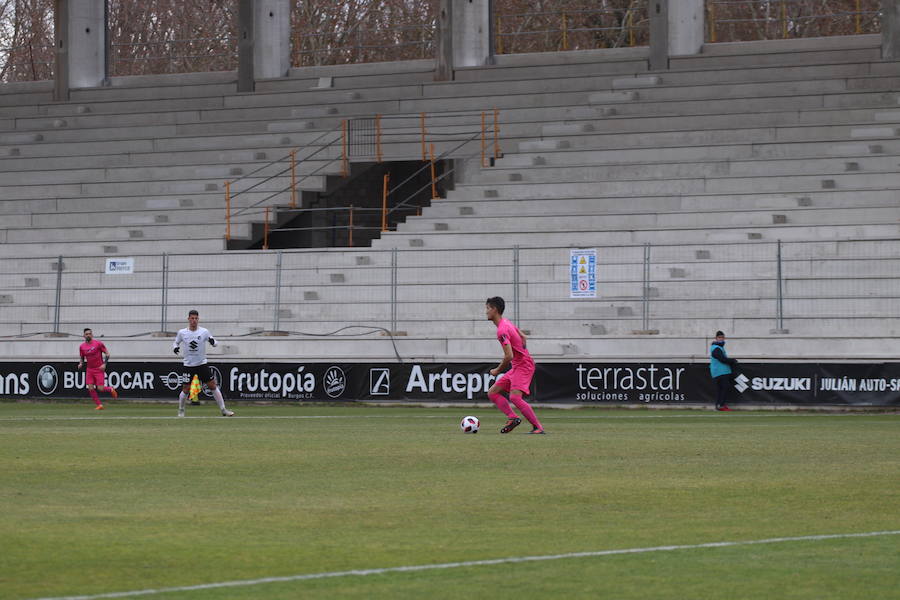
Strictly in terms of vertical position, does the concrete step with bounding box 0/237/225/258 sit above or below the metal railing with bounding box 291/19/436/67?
below

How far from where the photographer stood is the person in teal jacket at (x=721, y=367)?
2741cm

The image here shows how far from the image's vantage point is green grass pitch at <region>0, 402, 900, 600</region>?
8195 millimetres

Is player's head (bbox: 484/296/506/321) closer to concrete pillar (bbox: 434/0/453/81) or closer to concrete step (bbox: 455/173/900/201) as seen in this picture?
concrete step (bbox: 455/173/900/201)

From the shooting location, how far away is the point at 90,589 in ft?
25.6

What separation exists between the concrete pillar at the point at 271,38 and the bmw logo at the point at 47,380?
559 inches

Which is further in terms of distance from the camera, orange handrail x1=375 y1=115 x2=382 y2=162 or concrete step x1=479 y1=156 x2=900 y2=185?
orange handrail x1=375 y1=115 x2=382 y2=162

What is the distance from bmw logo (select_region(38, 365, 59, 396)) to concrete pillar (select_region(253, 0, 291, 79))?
14.2 meters

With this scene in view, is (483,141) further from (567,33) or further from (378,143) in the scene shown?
(567,33)

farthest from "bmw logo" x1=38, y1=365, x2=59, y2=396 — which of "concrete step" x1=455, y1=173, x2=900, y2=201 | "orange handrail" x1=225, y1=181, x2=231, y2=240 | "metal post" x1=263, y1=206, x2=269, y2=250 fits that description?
"concrete step" x1=455, y1=173, x2=900, y2=201

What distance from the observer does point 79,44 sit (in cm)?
4478

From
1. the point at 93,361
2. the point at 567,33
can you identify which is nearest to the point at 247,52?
the point at 567,33

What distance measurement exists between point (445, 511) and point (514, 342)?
26.5ft

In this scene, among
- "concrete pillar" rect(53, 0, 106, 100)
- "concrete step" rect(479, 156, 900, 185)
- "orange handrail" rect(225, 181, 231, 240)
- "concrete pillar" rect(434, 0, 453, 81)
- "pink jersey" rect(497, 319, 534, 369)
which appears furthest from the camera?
"concrete pillar" rect(53, 0, 106, 100)

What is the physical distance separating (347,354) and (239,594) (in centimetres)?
2320
